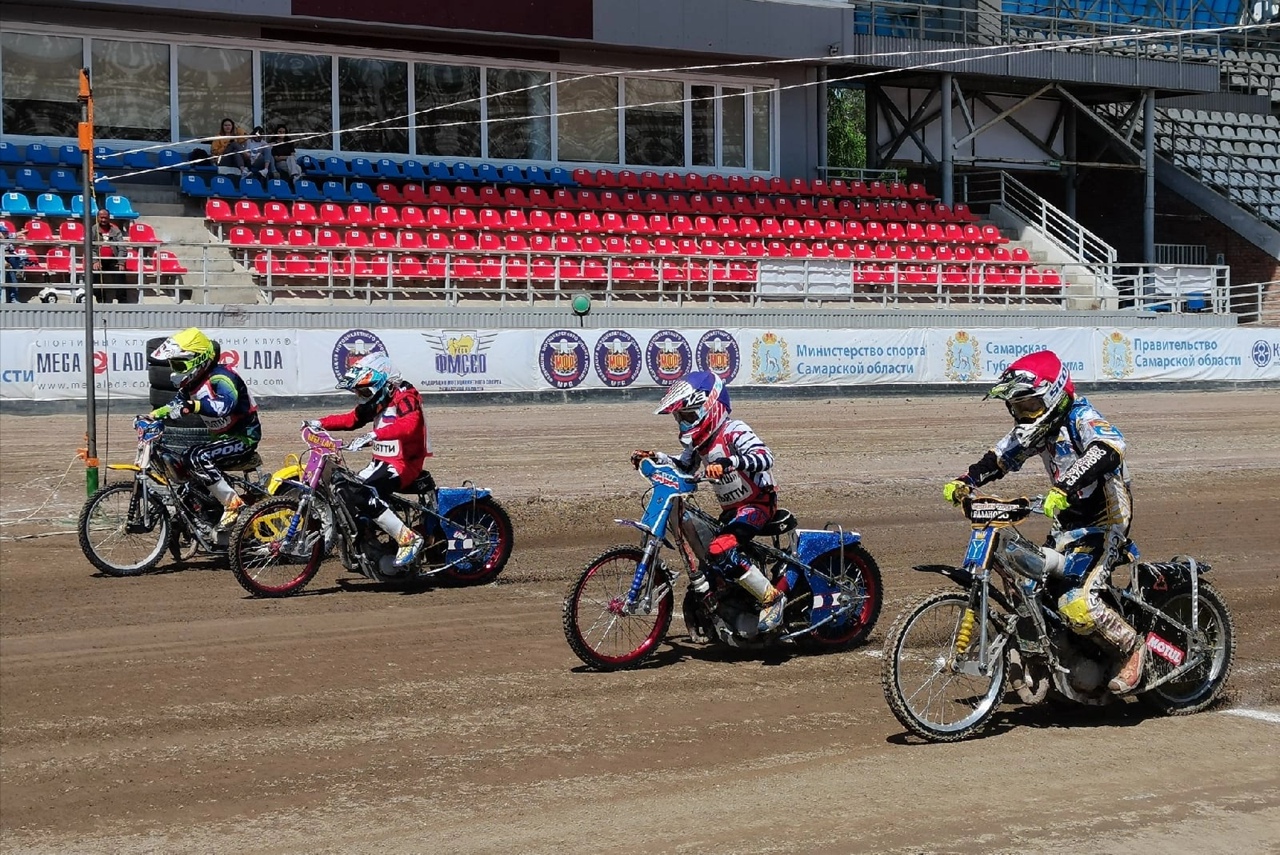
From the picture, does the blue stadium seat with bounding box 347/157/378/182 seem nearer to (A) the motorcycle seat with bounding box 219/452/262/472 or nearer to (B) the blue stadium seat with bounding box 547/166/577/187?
(B) the blue stadium seat with bounding box 547/166/577/187

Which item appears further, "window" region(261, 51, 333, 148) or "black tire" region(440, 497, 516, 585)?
"window" region(261, 51, 333, 148)

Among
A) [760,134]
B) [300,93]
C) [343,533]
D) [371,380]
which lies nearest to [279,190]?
[300,93]

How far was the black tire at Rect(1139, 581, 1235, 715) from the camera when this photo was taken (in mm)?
7914

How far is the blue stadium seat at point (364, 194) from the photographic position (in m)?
30.7

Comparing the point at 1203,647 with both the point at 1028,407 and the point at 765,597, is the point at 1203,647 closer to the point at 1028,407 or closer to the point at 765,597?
the point at 1028,407

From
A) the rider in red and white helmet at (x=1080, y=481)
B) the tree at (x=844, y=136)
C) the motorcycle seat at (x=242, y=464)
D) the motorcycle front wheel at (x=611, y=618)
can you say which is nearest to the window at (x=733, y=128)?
the motorcycle seat at (x=242, y=464)

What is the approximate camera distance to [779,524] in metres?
9.28

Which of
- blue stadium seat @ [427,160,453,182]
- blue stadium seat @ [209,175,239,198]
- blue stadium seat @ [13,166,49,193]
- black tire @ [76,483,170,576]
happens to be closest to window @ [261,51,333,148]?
blue stadium seat @ [427,160,453,182]

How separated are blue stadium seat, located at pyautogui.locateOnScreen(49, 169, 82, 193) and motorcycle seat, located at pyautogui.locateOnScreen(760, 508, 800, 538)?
2138 centimetres

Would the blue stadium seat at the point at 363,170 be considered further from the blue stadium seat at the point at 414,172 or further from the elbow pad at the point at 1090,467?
the elbow pad at the point at 1090,467

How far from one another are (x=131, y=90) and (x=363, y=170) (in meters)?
4.74

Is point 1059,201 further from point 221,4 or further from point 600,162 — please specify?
point 221,4

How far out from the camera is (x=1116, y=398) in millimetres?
29062

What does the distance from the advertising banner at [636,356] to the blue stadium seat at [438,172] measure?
816 centimetres
